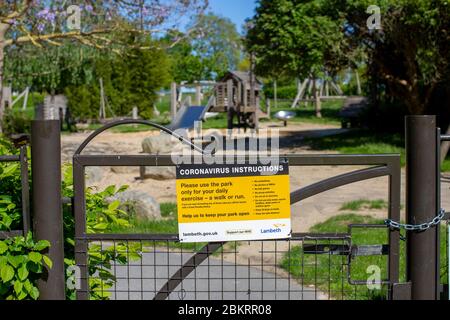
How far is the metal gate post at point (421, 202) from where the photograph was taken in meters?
3.33

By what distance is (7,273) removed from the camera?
3.26 metres

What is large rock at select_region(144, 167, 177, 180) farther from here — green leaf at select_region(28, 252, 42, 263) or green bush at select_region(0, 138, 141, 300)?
green leaf at select_region(28, 252, 42, 263)

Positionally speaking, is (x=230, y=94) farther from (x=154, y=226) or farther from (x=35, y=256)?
(x=35, y=256)

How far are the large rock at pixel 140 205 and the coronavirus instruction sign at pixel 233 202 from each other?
18.6 ft

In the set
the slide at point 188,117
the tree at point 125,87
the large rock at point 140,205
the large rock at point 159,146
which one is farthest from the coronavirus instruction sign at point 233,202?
the tree at point 125,87

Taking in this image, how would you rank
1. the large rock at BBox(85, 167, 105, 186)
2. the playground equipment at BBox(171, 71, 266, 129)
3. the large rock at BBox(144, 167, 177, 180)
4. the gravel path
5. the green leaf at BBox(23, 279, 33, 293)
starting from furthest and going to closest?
the playground equipment at BBox(171, 71, 266, 129) < the large rock at BBox(144, 167, 177, 180) < the large rock at BBox(85, 167, 105, 186) < the gravel path < the green leaf at BBox(23, 279, 33, 293)

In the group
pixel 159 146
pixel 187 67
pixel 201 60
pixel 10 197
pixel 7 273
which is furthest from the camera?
pixel 201 60

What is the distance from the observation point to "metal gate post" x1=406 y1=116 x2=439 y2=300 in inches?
131

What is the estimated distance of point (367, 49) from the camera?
19047 millimetres

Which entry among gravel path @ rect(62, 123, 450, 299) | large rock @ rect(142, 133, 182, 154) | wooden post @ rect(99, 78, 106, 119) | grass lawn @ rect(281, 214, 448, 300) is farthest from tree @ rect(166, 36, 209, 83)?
grass lawn @ rect(281, 214, 448, 300)

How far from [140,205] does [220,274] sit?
317 centimetres

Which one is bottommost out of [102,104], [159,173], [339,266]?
[339,266]

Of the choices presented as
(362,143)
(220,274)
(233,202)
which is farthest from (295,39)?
(233,202)
